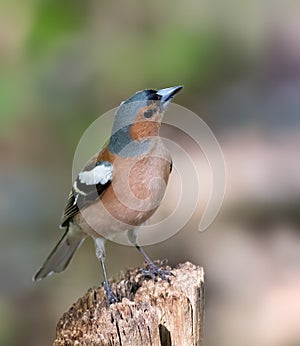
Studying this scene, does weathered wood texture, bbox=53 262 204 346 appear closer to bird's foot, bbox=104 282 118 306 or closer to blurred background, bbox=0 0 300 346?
bird's foot, bbox=104 282 118 306

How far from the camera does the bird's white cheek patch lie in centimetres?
363

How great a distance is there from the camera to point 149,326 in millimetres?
2984

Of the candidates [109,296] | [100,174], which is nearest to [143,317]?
[109,296]

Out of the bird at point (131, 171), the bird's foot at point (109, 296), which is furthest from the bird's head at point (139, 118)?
the bird's foot at point (109, 296)

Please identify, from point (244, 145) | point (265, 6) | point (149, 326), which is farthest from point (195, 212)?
point (149, 326)

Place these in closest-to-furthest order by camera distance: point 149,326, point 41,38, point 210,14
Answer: point 149,326 → point 41,38 → point 210,14

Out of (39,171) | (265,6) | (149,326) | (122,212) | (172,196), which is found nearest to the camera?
(149,326)

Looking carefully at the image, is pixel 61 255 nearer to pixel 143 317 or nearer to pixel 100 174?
pixel 100 174

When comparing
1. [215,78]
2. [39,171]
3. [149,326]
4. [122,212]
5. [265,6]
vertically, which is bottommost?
[149,326]

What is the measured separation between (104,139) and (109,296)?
245 cm

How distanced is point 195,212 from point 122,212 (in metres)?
2.71

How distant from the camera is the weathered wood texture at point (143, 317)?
2953 mm

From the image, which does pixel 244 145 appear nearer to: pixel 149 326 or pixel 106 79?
pixel 106 79

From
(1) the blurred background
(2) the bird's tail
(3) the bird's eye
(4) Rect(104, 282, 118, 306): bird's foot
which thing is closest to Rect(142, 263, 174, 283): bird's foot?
(4) Rect(104, 282, 118, 306): bird's foot
